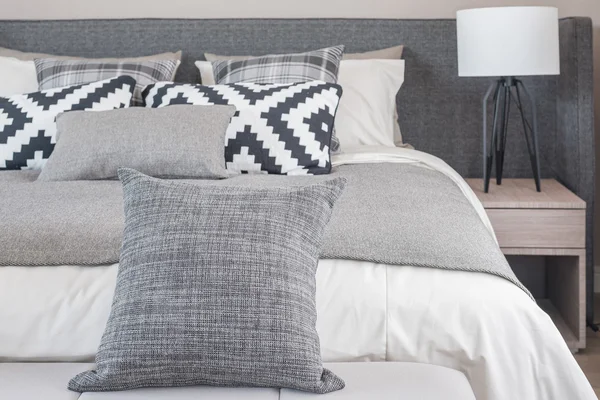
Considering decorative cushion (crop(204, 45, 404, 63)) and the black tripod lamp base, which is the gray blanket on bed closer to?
the black tripod lamp base

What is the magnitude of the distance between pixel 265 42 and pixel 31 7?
1.00 m

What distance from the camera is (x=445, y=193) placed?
2410mm

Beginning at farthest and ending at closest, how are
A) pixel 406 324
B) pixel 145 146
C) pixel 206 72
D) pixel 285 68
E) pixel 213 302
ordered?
1. pixel 206 72
2. pixel 285 68
3. pixel 145 146
4. pixel 406 324
5. pixel 213 302

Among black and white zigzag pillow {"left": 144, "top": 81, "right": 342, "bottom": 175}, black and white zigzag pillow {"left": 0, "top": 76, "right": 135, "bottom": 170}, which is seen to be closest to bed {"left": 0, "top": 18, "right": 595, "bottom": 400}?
black and white zigzag pillow {"left": 144, "top": 81, "right": 342, "bottom": 175}

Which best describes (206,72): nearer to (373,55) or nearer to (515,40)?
(373,55)

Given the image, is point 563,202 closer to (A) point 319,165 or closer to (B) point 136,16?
(A) point 319,165

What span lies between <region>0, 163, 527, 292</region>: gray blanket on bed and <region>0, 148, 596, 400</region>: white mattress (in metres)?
0.04

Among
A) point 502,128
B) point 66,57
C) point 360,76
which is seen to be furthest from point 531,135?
point 66,57

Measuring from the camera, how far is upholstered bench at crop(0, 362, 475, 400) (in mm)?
1511

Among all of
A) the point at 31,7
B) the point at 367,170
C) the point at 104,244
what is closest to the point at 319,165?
the point at 367,170

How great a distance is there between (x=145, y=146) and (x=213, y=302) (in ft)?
4.08

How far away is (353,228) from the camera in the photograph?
194 cm

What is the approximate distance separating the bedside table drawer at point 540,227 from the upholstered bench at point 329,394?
4.94ft

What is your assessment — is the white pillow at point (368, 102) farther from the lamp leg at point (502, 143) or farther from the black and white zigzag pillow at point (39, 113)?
the black and white zigzag pillow at point (39, 113)
